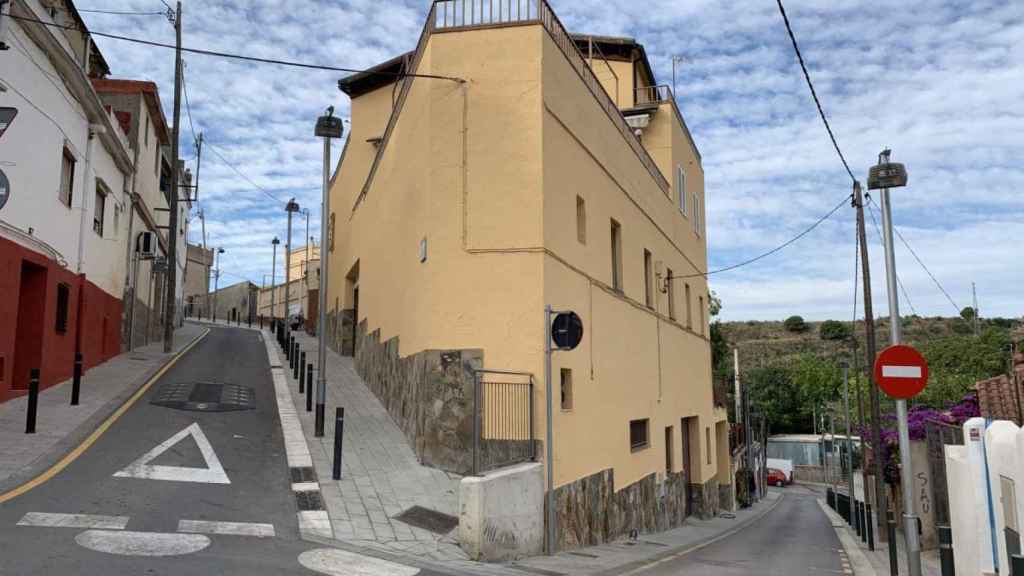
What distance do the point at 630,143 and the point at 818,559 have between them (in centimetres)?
1076

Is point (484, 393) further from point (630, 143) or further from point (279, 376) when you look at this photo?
point (279, 376)

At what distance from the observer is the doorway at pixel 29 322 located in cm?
1555

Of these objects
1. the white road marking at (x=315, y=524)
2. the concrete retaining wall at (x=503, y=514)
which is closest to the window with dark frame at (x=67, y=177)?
the white road marking at (x=315, y=524)

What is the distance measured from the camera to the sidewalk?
8938 mm

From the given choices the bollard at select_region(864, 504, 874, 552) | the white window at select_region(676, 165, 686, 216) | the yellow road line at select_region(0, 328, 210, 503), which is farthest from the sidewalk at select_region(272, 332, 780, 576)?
the white window at select_region(676, 165, 686, 216)

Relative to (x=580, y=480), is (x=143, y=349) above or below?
above

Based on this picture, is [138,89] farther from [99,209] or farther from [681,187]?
[681,187]

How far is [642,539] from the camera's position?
651 inches

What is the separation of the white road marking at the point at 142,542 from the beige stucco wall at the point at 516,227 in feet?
18.2

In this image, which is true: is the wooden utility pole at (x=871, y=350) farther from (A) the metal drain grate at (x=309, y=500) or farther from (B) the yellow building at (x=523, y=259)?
(A) the metal drain grate at (x=309, y=500)

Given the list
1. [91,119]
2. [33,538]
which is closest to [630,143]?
[91,119]

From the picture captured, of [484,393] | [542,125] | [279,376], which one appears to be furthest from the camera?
[279,376]

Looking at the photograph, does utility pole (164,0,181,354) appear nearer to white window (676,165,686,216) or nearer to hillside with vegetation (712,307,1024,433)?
white window (676,165,686,216)

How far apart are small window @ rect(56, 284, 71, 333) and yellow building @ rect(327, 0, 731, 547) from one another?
279 inches
